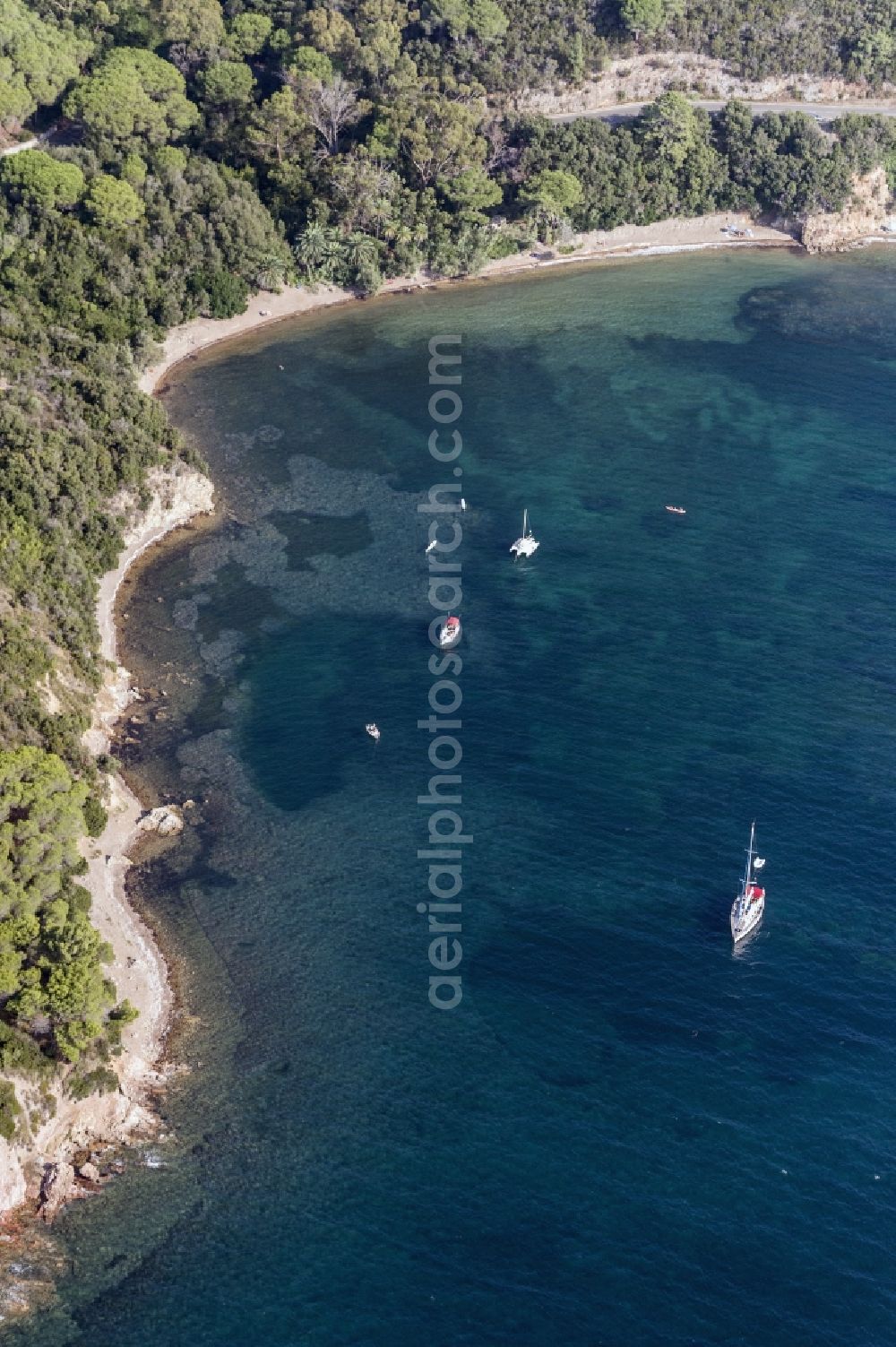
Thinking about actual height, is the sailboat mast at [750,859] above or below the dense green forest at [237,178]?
below

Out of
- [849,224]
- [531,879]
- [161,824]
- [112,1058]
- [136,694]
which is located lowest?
[112,1058]

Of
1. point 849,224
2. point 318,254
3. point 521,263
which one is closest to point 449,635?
point 318,254

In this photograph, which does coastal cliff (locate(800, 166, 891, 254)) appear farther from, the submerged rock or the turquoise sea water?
the submerged rock

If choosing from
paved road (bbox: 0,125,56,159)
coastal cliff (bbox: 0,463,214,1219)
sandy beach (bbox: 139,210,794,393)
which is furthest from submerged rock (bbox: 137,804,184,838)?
paved road (bbox: 0,125,56,159)

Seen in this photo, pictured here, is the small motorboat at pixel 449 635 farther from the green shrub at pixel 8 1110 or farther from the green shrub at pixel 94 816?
the green shrub at pixel 8 1110

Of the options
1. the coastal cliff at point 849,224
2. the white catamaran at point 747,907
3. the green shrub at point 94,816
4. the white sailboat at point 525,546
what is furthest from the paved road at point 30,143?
the white catamaran at point 747,907

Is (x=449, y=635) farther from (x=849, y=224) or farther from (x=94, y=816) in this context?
(x=849, y=224)
